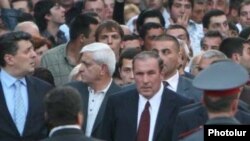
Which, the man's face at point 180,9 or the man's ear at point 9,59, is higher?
the man's ear at point 9,59

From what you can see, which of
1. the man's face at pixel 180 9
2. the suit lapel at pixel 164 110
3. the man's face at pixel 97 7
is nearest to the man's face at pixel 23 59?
the suit lapel at pixel 164 110

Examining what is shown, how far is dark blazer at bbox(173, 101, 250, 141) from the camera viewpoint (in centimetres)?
1011

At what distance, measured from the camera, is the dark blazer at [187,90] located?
11.8m

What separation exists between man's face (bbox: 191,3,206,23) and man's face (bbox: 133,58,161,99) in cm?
768

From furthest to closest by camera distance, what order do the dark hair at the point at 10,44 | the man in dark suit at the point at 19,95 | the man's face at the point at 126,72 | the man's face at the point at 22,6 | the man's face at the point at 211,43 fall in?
the man's face at the point at 22,6 → the man's face at the point at 211,43 → the man's face at the point at 126,72 → the dark hair at the point at 10,44 → the man in dark suit at the point at 19,95

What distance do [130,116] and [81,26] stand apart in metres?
3.68

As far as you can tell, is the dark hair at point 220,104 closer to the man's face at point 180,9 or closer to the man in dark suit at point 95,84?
the man in dark suit at point 95,84

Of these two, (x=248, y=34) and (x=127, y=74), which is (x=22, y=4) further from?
(x=127, y=74)

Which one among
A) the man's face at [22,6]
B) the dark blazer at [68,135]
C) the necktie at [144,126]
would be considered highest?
the dark blazer at [68,135]

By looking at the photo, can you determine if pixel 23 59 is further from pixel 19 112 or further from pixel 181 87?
pixel 181 87

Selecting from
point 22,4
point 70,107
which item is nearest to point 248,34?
point 22,4

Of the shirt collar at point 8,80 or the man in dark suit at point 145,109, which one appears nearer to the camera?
the man in dark suit at point 145,109

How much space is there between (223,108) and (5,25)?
31.3 feet

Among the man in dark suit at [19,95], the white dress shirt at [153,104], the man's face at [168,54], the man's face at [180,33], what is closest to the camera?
the white dress shirt at [153,104]
